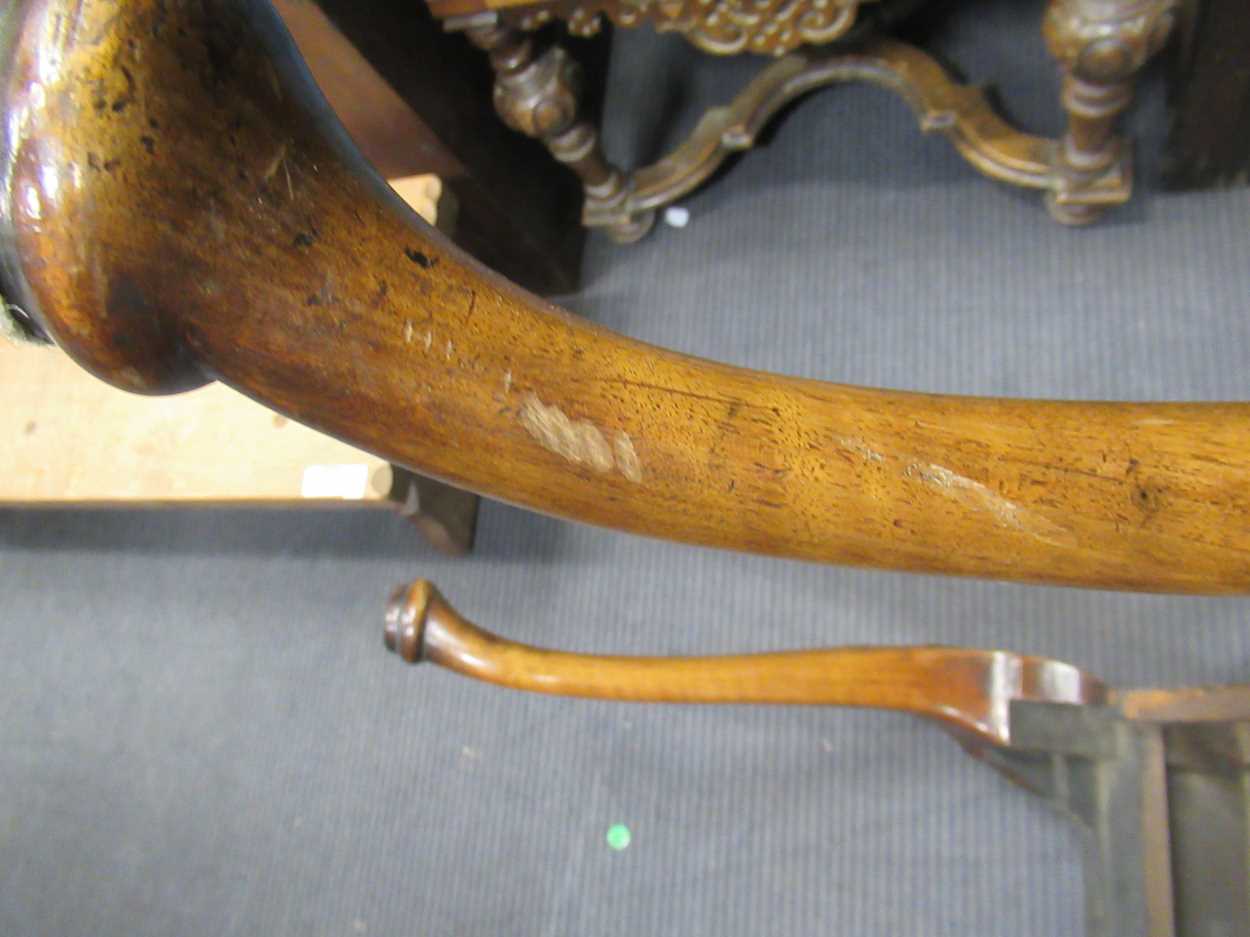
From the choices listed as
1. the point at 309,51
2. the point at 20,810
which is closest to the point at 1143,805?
the point at 309,51

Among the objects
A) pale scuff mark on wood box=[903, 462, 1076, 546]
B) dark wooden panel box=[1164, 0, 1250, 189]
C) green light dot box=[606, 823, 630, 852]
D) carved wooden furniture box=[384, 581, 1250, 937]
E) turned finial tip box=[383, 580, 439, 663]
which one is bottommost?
green light dot box=[606, 823, 630, 852]

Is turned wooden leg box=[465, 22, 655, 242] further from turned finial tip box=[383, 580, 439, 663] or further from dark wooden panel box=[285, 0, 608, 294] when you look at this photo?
turned finial tip box=[383, 580, 439, 663]

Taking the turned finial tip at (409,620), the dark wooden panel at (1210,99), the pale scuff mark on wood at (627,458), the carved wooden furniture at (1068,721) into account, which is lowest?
the carved wooden furniture at (1068,721)

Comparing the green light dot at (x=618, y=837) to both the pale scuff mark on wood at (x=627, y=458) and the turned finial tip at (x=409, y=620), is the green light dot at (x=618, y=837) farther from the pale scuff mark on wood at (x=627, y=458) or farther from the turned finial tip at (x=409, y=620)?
the pale scuff mark on wood at (x=627, y=458)

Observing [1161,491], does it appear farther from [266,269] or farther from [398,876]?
[398,876]

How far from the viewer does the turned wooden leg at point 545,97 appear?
97cm

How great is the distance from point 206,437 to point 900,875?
2.75 ft

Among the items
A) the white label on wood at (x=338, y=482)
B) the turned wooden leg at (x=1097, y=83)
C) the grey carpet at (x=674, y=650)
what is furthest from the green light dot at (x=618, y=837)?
the turned wooden leg at (x=1097, y=83)

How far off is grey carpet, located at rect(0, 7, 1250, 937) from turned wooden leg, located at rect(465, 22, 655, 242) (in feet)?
0.48

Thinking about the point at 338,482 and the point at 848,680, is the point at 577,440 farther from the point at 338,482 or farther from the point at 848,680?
the point at 338,482

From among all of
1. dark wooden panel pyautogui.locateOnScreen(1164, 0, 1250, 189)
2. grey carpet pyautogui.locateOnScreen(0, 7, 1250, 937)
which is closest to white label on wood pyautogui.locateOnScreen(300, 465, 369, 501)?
grey carpet pyautogui.locateOnScreen(0, 7, 1250, 937)

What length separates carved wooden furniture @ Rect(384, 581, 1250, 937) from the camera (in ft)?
1.91

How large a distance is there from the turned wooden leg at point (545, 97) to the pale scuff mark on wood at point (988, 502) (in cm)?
82

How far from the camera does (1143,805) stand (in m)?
0.61
